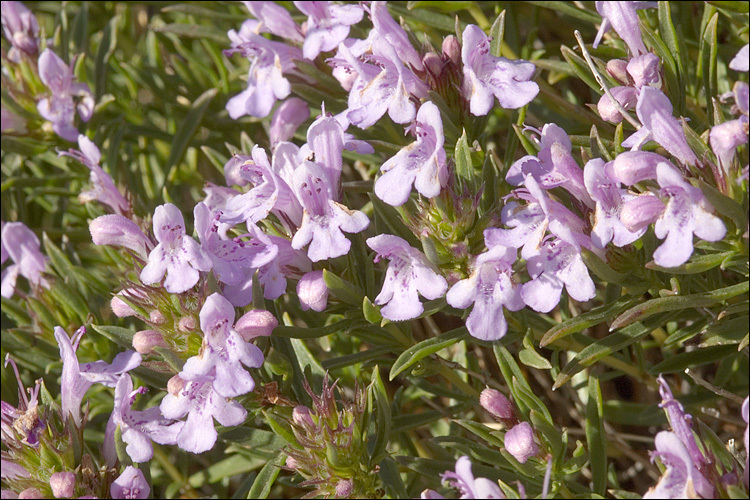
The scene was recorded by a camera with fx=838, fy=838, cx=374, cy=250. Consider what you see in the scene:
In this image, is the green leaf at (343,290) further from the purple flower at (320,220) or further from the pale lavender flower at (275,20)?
the pale lavender flower at (275,20)

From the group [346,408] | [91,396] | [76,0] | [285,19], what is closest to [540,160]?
[346,408]

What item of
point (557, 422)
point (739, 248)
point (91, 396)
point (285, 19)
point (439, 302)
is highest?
point (285, 19)

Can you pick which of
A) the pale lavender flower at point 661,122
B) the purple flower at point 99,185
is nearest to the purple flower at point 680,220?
the pale lavender flower at point 661,122

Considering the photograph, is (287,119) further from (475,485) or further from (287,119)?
(475,485)

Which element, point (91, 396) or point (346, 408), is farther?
point (91, 396)

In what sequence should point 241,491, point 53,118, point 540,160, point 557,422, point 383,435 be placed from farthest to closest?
point 557,422 → point 53,118 → point 241,491 → point 383,435 → point 540,160

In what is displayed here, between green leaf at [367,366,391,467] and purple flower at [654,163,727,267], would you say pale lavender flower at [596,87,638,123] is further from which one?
green leaf at [367,366,391,467]

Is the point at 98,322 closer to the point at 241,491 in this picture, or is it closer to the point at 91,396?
the point at 91,396

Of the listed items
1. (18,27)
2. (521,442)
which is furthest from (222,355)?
(18,27)
